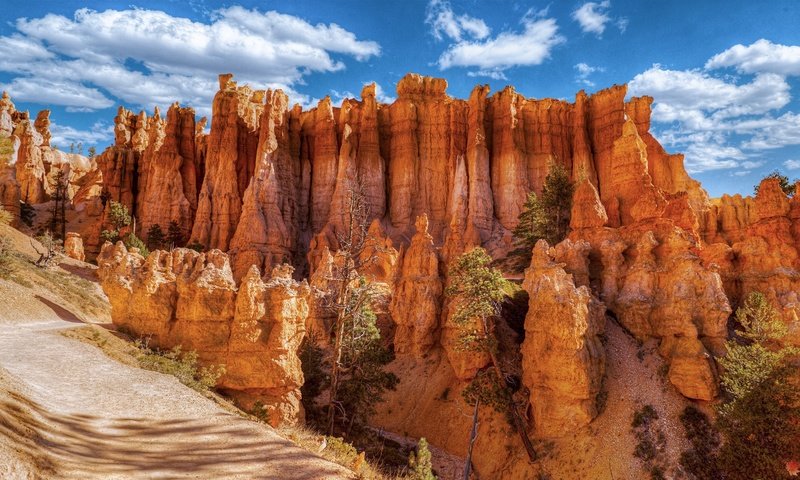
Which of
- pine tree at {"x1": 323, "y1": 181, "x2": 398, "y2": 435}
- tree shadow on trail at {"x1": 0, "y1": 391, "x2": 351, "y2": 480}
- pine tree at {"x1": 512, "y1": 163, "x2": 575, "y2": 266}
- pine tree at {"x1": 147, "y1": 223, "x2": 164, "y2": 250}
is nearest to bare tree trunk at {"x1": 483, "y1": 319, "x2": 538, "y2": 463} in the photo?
pine tree at {"x1": 323, "y1": 181, "x2": 398, "y2": 435}

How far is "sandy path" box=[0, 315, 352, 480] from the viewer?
6742 mm

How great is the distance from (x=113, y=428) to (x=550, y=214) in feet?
103

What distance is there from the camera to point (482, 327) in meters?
21.2

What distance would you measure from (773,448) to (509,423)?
9.10 m

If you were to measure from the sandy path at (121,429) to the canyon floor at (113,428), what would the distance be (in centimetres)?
2

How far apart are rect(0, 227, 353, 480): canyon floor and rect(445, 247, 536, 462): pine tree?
38.7 feet

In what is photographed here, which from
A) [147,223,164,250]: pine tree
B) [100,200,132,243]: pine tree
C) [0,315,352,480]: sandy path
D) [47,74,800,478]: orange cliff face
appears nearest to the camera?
[0,315,352,480]: sandy path

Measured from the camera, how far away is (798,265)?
Result: 81.2ft

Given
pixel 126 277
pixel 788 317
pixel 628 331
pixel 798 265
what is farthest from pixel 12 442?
pixel 798 265

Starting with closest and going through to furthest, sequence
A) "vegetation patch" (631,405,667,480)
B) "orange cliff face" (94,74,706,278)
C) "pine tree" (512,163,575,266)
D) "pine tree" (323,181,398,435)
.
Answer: "vegetation patch" (631,405,667,480) → "pine tree" (323,181,398,435) → "pine tree" (512,163,575,266) → "orange cliff face" (94,74,706,278)

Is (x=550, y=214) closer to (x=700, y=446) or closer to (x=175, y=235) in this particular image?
(x=700, y=446)

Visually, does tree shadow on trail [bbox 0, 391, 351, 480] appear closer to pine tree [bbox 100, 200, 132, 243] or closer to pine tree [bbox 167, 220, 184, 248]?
pine tree [bbox 167, 220, 184, 248]

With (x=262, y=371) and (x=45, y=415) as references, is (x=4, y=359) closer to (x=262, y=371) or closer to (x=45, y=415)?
(x=45, y=415)

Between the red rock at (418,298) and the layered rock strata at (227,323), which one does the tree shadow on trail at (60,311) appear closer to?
the layered rock strata at (227,323)
